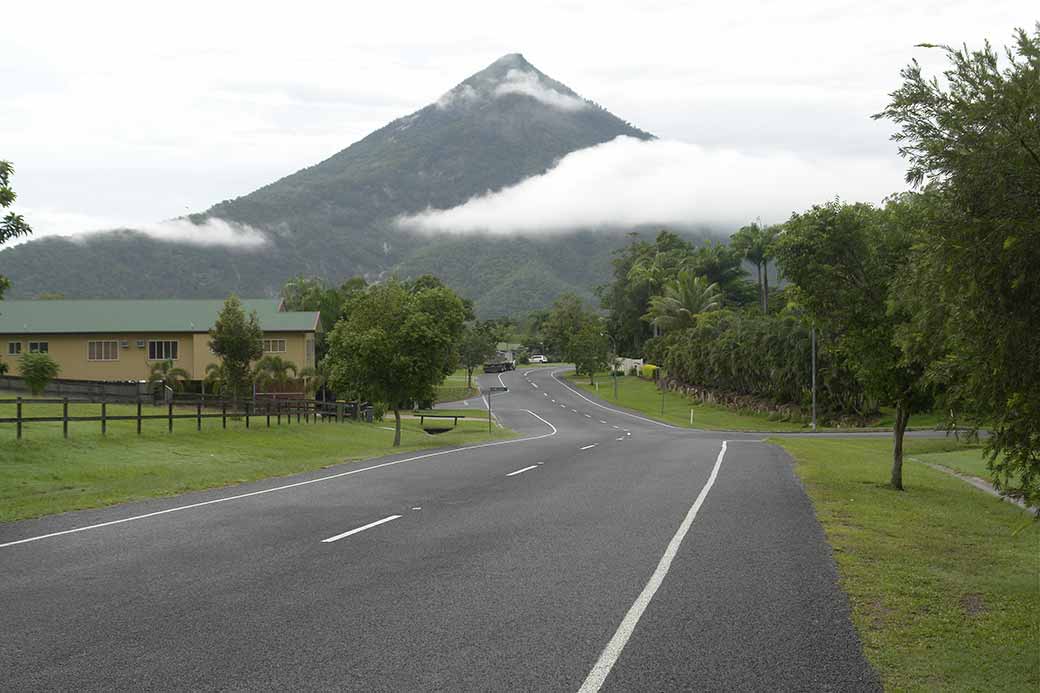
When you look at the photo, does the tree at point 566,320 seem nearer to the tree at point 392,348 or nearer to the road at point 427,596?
the tree at point 392,348

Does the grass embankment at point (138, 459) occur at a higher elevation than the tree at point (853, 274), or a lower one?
lower

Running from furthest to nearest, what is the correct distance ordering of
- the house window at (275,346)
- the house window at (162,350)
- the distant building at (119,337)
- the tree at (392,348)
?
the house window at (275,346), the house window at (162,350), the distant building at (119,337), the tree at (392,348)

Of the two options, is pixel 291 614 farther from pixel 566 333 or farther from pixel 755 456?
pixel 566 333

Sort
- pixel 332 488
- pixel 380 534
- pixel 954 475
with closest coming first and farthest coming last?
pixel 380 534 < pixel 332 488 < pixel 954 475

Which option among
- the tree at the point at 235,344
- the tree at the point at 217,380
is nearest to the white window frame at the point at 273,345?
the tree at the point at 217,380

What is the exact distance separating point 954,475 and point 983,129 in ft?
78.2

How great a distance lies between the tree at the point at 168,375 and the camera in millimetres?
58144

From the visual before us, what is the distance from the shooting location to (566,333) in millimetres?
135000

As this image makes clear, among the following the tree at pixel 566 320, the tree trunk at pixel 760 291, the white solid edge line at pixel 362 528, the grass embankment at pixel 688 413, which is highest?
the tree trunk at pixel 760 291

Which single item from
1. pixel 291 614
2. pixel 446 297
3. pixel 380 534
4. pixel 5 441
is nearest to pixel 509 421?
pixel 446 297

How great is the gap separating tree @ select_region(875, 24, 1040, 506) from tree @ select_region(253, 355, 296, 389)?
169ft

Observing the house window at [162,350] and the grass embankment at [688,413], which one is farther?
the house window at [162,350]

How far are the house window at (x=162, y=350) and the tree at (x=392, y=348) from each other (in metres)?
30.9

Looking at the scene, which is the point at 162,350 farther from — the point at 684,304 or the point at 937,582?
the point at 937,582
